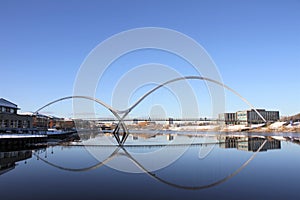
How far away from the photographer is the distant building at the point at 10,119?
44.4 metres

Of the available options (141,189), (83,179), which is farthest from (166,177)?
(83,179)

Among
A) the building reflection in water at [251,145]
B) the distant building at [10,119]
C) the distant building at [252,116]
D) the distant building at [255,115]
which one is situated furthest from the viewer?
the distant building at [252,116]

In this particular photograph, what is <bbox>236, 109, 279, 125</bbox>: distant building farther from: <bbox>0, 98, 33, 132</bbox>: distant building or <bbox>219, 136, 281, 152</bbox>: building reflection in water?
<bbox>0, 98, 33, 132</bbox>: distant building

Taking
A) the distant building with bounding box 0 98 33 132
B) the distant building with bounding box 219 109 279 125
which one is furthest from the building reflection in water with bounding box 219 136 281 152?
the distant building with bounding box 219 109 279 125

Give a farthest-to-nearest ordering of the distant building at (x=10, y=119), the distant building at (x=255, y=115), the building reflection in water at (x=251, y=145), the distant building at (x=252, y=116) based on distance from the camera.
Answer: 1. the distant building at (x=252, y=116)
2. the distant building at (x=255, y=115)
3. the distant building at (x=10, y=119)
4. the building reflection in water at (x=251, y=145)

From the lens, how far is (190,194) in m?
10.4

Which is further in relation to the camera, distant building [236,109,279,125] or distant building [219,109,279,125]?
distant building [219,109,279,125]

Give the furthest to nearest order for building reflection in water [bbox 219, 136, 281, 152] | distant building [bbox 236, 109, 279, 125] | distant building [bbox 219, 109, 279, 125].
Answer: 1. distant building [bbox 219, 109, 279, 125]
2. distant building [bbox 236, 109, 279, 125]
3. building reflection in water [bbox 219, 136, 281, 152]

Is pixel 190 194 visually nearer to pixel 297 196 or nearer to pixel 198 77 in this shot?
pixel 297 196

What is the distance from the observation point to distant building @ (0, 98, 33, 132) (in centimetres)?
4444

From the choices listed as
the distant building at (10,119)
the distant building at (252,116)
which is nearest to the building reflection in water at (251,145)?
the distant building at (10,119)

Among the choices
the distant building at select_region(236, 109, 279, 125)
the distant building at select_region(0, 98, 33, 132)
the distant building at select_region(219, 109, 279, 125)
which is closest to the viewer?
the distant building at select_region(0, 98, 33, 132)

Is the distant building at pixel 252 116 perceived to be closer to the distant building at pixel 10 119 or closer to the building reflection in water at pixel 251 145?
the building reflection in water at pixel 251 145

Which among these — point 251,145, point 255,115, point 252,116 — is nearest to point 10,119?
point 251,145
